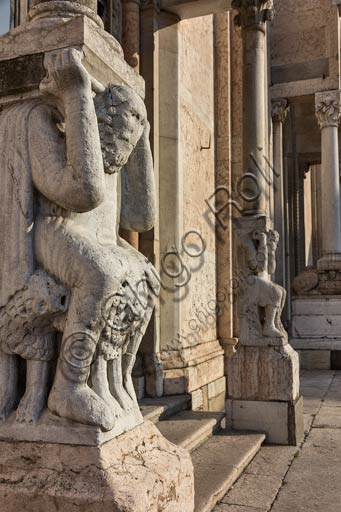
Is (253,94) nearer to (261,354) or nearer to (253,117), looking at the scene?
(253,117)


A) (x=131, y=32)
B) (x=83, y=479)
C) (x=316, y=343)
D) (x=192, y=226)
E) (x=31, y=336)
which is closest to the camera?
(x=83, y=479)

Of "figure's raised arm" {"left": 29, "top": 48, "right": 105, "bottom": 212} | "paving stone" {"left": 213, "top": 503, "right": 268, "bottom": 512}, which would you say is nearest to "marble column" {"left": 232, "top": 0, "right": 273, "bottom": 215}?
"paving stone" {"left": 213, "top": 503, "right": 268, "bottom": 512}

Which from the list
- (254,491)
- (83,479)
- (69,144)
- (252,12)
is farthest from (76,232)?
(252,12)

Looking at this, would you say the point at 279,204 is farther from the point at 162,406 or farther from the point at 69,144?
the point at 69,144

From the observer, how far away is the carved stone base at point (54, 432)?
1.65 meters

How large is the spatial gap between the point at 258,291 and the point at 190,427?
122 centimetres

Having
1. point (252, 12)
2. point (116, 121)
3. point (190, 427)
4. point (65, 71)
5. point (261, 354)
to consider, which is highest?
point (252, 12)

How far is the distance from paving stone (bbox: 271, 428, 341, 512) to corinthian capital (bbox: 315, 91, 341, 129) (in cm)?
871

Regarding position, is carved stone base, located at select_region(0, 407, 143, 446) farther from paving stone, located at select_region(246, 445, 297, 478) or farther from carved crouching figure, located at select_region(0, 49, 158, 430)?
paving stone, located at select_region(246, 445, 297, 478)

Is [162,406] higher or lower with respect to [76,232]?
lower

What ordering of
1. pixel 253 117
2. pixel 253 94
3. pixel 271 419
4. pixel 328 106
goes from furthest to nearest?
pixel 328 106 < pixel 253 94 < pixel 253 117 < pixel 271 419

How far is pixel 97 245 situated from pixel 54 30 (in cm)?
76

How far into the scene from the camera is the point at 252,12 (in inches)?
213

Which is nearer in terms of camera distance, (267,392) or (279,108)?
(267,392)
